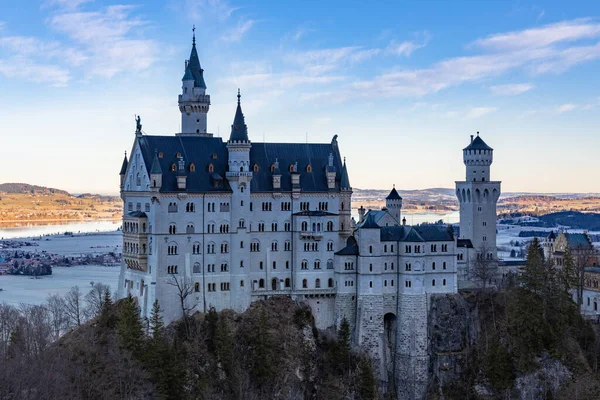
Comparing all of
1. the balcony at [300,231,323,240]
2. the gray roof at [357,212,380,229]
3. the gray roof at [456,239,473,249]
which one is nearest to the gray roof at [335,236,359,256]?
the gray roof at [357,212,380,229]

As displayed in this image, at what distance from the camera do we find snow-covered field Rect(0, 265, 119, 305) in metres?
142

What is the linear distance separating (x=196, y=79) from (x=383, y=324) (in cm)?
3187

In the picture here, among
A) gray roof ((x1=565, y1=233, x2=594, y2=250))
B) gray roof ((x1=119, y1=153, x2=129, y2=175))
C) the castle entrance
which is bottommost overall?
the castle entrance

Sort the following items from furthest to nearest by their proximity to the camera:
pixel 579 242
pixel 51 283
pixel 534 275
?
pixel 51 283, pixel 579 242, pixel 534 275

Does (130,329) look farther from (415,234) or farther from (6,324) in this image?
(415,234)

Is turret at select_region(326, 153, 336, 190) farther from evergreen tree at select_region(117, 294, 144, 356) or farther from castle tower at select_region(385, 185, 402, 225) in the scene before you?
evergreen tree at select_region(117, 294, 144, 356)

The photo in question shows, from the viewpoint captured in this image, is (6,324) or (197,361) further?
(6,324)

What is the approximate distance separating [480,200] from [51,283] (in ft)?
301

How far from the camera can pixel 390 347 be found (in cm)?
9094

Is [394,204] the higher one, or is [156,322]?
[394,204]

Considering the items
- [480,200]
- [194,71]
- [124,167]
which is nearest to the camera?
[124,167]

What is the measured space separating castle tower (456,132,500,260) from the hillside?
2273cm

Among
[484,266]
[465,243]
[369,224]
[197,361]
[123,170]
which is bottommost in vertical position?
[197,361]

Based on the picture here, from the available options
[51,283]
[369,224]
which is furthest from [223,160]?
[51,283]
